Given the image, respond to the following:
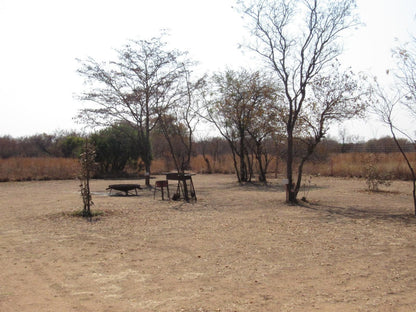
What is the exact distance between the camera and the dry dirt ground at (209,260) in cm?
441

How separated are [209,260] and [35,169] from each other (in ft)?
70.7

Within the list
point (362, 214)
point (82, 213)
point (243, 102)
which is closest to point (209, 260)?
point (82, 213)

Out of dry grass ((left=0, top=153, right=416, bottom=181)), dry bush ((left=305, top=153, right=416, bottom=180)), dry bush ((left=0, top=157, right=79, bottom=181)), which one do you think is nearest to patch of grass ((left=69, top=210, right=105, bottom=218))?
dry grass ((left=0, top=153, right=416, bottom=181))

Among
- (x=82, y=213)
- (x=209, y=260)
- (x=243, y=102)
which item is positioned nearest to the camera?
(x=209, y=260)

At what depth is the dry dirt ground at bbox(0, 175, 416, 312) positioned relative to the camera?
4.41m

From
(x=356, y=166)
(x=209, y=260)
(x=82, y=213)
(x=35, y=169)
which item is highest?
(x=35, y=169)

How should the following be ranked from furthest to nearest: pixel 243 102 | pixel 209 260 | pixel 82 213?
pixel 243 102, pixel 82 213, pixel 209 260

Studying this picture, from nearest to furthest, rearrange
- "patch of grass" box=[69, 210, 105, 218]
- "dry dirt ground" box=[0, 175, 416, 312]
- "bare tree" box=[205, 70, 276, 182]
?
"dry dirt ground" box=[0, 175, 416, 312], "patch of grass" box=[69, 210, 105, 218], "bare tree" box=[205, 70, 276, 182]

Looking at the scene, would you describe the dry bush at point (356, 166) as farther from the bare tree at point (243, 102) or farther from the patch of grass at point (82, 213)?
the patch of grass at point (82, 213)

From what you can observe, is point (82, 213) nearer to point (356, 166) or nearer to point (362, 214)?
point (362, 214)

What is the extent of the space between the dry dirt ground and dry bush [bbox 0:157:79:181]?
14.3m

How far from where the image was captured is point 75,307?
13.8ft

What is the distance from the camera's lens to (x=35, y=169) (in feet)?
82.4

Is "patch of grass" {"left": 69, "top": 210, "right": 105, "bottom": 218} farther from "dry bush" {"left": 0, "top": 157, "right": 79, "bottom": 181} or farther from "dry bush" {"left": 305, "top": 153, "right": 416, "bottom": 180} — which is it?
"dry bush" {"left": 305, "top": 153, "right": 416, "bottom": 180}
